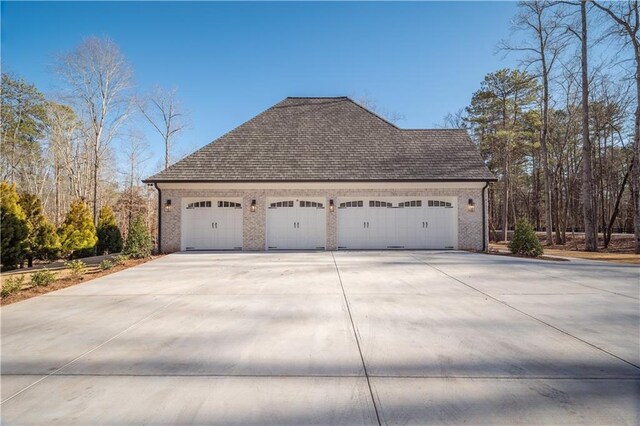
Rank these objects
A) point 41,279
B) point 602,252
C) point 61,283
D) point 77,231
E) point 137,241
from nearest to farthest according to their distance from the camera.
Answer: point 41,279
point 61,283
point 137,241
point 77,231
point 602,252

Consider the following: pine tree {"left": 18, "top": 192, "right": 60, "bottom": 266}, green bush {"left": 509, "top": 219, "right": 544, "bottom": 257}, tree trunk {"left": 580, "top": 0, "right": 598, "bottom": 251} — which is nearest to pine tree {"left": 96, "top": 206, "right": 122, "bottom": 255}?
pine tree {"left": 18, "top": 192, "right": 60, "bottom": 266}

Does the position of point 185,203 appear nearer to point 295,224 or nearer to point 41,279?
point 295,224

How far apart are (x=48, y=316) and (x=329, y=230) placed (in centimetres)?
955

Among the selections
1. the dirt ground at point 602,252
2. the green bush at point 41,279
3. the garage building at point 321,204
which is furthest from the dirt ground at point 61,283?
the dirt ground at point 602,252

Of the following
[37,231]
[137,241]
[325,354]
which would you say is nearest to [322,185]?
[137,241]

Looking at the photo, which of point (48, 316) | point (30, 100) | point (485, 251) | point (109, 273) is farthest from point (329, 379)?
point (30, 100)

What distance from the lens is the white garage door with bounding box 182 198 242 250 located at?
42.2 feet

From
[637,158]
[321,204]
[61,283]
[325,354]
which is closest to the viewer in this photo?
[325,354]

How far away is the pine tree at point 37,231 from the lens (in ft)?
39.4

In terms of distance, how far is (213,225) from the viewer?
42.2 feet

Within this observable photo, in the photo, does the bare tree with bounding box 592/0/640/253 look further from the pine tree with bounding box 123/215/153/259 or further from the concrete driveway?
the pine tree with bounding box 123/215/153/259

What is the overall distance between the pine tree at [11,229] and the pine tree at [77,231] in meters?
1.58

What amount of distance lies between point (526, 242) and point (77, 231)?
18.7 m

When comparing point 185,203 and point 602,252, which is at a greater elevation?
point 185,203
